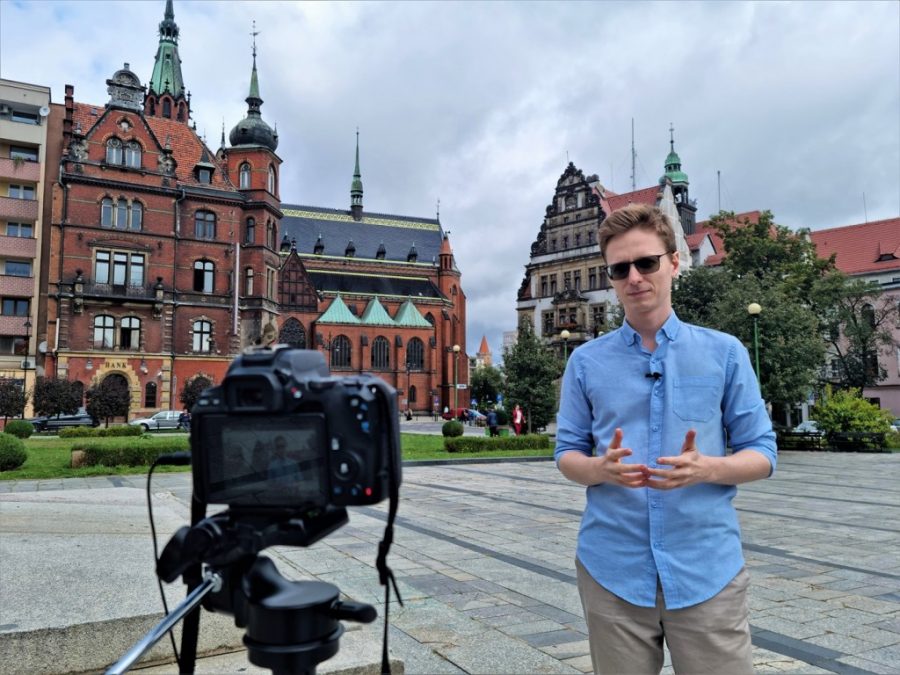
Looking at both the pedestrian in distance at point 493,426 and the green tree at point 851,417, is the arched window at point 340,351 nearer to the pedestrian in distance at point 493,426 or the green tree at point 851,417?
the pedestrian in distance at point 493,426

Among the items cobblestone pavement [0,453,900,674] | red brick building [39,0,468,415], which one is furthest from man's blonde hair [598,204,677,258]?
red brick building [39,0,468,415]

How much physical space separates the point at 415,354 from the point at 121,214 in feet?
119

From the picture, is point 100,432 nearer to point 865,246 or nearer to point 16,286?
point 16,286

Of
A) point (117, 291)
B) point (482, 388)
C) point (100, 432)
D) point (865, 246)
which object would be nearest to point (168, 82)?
point (117, 291)

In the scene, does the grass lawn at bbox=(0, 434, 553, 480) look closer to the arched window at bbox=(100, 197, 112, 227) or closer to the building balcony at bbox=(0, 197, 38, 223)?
the arched window at bbox=(100, 197, 112, 227)

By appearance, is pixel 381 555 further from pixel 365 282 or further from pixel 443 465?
pixel 365 282

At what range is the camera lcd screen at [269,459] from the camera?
155cm

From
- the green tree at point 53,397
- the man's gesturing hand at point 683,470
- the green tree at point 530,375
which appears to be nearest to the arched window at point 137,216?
the green tree at point 53,397

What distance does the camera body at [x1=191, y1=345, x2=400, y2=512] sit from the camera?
1541mm

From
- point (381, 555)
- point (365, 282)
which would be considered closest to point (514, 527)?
point (381, 555)

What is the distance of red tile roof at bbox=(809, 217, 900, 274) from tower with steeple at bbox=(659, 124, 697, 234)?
433 inches

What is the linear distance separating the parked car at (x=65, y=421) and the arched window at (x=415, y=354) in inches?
1509

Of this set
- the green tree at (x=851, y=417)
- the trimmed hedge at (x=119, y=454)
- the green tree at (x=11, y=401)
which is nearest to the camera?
the trimmed hedge at (x=119, y=454)

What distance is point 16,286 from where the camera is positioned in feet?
128
